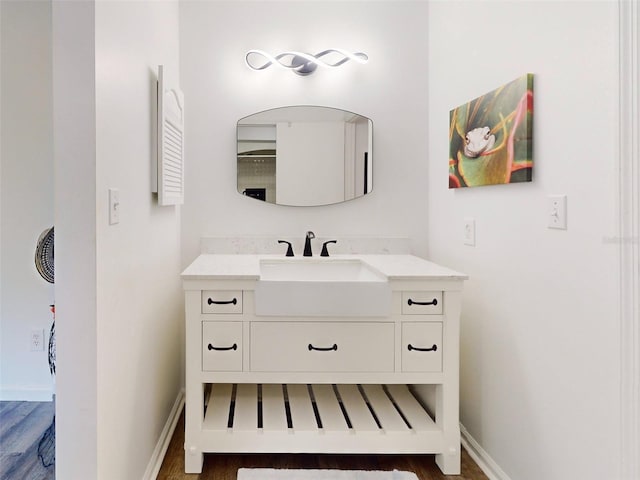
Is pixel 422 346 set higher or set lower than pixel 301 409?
higher

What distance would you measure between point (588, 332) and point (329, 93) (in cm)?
188

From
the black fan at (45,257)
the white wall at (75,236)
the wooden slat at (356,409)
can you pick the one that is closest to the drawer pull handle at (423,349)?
the wooden slat at (356,409)

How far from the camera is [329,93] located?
2.76 meters

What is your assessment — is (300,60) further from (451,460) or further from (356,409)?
(451,460)

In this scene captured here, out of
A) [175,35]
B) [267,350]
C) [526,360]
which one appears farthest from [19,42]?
[526,360]

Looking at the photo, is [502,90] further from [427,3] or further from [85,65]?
[85,65]

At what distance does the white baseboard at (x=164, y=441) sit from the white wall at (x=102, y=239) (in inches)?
1.2

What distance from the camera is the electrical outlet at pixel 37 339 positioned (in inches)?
108

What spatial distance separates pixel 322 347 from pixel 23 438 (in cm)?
153

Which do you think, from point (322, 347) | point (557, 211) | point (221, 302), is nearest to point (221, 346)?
point (221, 302)

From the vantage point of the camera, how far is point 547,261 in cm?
162

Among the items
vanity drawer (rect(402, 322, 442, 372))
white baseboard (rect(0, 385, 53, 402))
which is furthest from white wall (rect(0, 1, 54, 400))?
vanity drawer (rect(402, 322, 442, 372))

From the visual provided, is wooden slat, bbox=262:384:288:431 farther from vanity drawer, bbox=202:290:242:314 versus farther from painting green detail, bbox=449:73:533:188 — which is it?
painting green detail, bbox=449:73:533:188

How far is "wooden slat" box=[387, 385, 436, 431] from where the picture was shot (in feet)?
6.78
